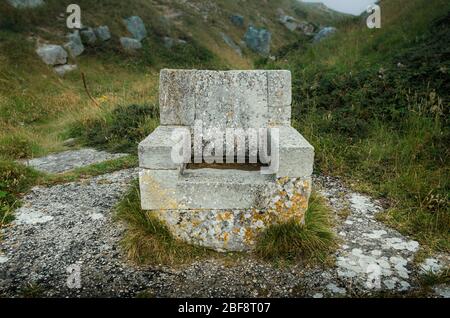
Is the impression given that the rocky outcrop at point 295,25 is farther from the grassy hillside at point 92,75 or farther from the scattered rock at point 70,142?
the scattered rock at point 70,142

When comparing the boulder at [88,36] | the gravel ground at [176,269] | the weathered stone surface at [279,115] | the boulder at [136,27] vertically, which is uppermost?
the boulder at [136,27]

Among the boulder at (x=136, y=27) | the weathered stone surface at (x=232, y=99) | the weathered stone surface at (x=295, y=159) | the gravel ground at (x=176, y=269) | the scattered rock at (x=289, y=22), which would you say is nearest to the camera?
the gravel ground at (x=176, y=269)

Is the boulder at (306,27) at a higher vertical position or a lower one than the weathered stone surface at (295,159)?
higher

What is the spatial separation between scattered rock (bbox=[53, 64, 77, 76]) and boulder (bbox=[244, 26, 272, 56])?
51.8ft

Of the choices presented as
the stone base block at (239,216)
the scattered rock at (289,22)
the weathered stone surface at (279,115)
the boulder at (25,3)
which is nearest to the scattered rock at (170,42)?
the boulder at (25,3)

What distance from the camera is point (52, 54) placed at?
45.3 ft

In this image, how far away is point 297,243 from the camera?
3383 millimetres

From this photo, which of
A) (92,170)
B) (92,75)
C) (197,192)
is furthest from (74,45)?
(197,192)

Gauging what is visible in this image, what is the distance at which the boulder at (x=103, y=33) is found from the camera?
16.8 meters

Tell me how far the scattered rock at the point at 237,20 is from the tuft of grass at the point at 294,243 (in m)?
28.2

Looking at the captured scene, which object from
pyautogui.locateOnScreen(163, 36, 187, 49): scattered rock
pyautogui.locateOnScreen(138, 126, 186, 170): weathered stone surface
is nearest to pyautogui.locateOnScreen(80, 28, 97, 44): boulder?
pyautogui.locateOnScreen(163, 36, 187, 49): scattered rock
